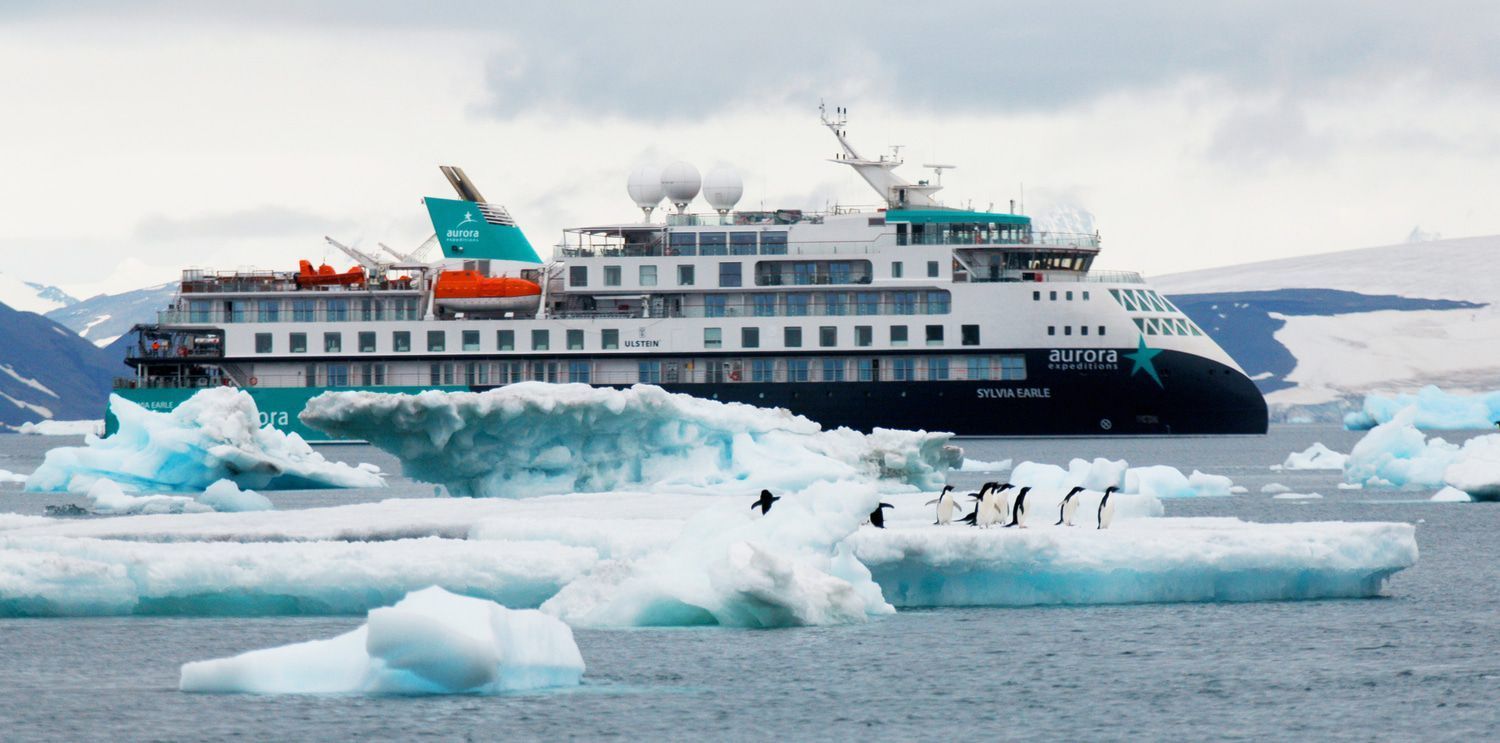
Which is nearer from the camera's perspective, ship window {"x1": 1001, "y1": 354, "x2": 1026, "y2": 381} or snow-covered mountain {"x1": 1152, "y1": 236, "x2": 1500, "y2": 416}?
ship window {"x1": 1001, "y1": 354, "x2": 1026, "y2": 381}

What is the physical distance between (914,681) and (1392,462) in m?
25.9

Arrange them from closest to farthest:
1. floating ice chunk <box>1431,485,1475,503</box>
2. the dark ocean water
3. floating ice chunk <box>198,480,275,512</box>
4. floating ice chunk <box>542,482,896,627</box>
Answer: the dark ocean water
floating ice chunk <box>542,482,896,627</box>
floating ice chunk <box>198,480,275,512</box>
floating ice chunk <box>1431,485,1475,503</box>

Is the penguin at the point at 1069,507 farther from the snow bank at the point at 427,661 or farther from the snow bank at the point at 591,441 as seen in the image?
the snow bank at the point at 591,441

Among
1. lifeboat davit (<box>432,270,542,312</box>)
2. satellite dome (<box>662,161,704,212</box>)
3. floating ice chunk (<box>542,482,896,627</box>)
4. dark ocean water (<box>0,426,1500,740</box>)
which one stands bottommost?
dark ocean water (<box>0,426,1500,740</box>)

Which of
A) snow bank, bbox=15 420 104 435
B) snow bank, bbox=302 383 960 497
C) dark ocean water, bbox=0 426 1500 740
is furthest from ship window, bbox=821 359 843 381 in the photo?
snow bank, bbox=15 420 104 435

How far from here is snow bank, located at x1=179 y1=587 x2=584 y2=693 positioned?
14.8m

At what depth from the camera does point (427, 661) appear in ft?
49.4

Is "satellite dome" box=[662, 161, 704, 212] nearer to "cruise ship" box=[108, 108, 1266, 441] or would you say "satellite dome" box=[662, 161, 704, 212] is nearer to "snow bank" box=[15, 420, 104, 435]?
"cruise ship" box=[108, 108, 1266, 441]

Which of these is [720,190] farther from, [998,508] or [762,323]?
[998,508]

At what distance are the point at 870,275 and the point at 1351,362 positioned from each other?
275ft

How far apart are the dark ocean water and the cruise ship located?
43.7 metres

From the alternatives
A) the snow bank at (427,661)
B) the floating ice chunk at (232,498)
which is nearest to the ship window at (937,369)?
the floating ice chunk at (232,498)

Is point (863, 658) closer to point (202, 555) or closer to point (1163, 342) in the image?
point (202, 555)

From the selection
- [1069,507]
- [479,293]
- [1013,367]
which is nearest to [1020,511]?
[1069,507]
